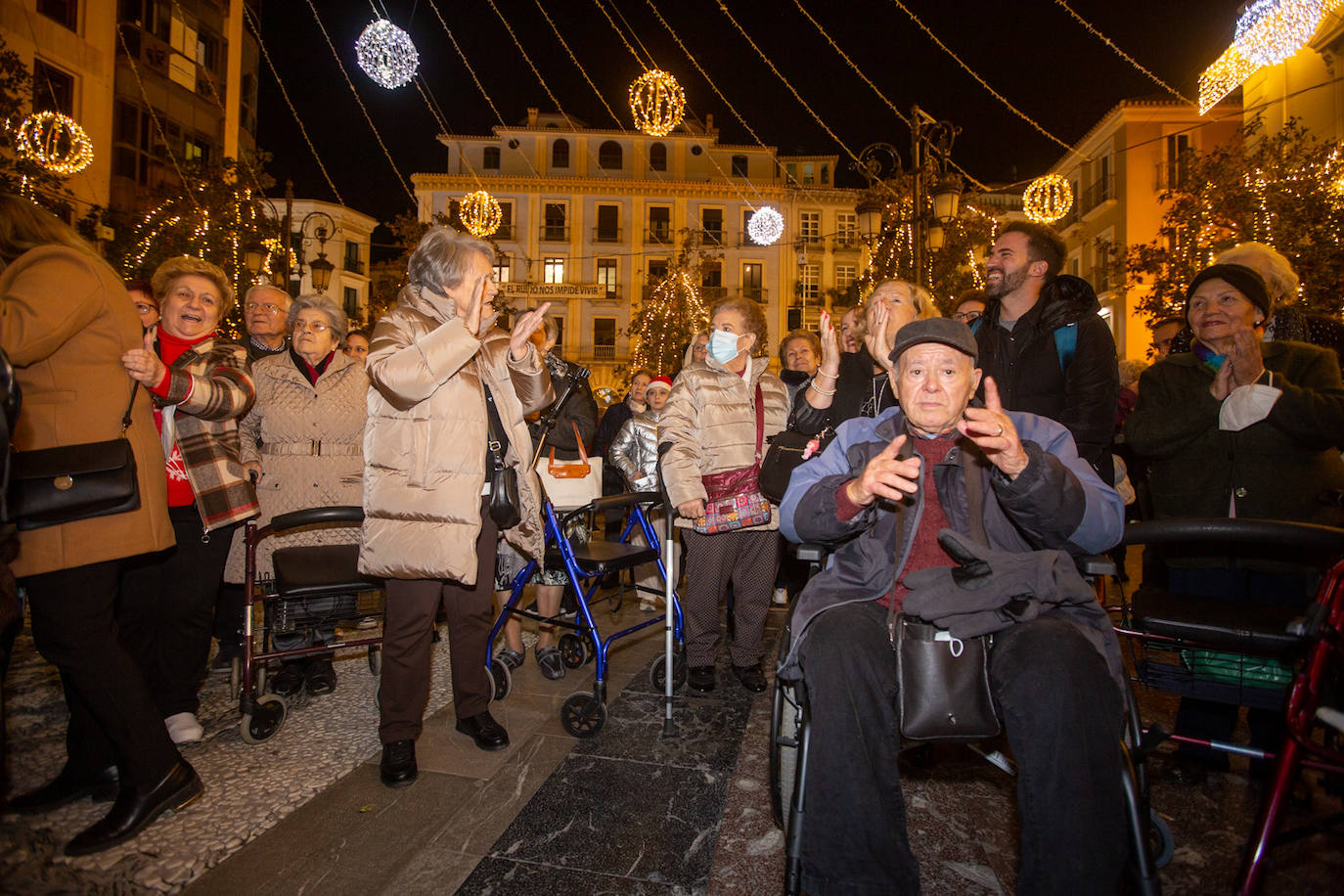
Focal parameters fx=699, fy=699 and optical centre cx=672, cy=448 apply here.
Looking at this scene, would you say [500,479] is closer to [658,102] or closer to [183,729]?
[183,729]

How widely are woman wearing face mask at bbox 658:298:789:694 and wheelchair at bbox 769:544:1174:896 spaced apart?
150cm

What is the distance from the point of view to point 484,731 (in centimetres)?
321

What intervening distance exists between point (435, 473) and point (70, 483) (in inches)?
45.5

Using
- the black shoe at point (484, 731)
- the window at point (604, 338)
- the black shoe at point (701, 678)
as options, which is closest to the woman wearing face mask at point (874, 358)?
the black shoe at point (701, 678)

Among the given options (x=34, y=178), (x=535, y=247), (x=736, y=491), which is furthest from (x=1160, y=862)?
(x=535, y=247)

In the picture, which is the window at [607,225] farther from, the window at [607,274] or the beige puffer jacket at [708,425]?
the beige puffer jacket at [708,425]

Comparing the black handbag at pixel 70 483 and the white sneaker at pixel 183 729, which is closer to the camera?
the black handbag at pixel 70 483

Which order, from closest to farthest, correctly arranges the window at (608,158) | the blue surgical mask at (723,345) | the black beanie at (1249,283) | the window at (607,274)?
the black beanie at (1249,283), the blue surgical mask at (723,345), the window at (607,274), the window at (608,158)

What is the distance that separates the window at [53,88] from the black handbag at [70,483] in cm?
1632

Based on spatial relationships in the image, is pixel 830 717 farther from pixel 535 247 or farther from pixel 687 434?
pixel 535 247

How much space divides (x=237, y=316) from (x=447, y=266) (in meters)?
12.1

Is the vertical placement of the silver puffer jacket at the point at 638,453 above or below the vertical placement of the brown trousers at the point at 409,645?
above

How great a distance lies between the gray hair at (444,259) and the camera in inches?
122

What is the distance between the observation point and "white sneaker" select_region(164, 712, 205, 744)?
320 centimetres
